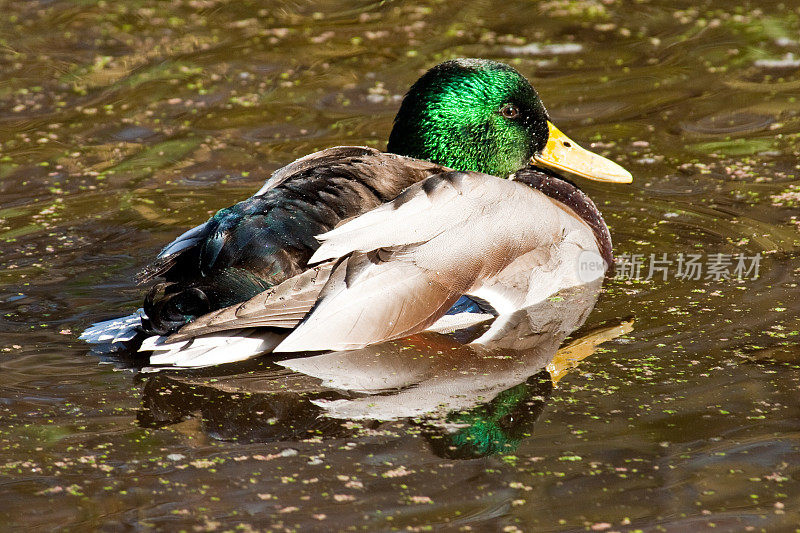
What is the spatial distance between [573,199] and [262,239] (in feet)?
6.38

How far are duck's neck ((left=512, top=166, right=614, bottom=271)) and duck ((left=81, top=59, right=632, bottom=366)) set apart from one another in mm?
388

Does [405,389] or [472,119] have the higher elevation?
[472,119]

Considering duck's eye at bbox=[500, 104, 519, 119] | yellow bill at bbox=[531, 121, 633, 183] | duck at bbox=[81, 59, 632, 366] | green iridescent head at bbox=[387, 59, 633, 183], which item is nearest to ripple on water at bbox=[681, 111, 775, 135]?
yellow bill at bbox=[531, 121, 633, 183]

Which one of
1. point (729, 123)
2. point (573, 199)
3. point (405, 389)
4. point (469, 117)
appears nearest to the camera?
point (405, 389)

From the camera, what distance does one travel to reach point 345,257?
15.3ft

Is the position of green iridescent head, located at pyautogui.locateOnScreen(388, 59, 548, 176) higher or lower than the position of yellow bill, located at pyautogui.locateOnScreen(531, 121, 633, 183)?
higher

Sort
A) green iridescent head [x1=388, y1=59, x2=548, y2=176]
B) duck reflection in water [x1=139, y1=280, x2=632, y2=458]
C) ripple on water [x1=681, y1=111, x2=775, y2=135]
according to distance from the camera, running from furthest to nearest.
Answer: ripple on water [x1=681, y1=111, x2=775, y2=135] → green iridescent head [x1=388, y1=59, x2=548, y2=176] → duck reflection in water [x1=139, y1=280, x2=632, y2=458]

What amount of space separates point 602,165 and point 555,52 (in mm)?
2885

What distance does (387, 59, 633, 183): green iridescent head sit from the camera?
18.3ft

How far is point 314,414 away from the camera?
4.25m

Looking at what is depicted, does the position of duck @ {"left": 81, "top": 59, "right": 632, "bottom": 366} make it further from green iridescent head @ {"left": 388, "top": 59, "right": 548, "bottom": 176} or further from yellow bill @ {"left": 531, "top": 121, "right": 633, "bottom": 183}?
yellow bill @ {"left": 531, "top": 121, "right": 633, "bottom": 183}

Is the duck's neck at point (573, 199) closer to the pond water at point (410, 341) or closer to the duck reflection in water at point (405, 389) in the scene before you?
the pond water at point (410, 341)

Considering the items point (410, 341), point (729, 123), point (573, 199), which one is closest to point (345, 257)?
point (410, 341)

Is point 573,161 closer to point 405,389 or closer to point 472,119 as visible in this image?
point 472,119
